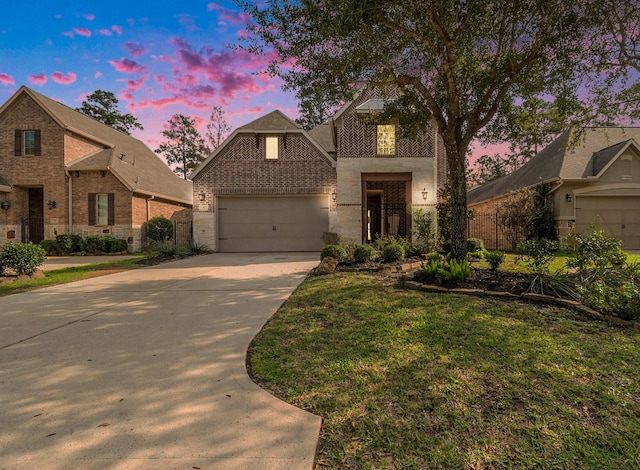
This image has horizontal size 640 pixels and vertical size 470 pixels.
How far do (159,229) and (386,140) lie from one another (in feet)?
39.7

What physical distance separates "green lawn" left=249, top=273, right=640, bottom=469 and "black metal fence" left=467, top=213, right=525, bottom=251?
1220 centimetres

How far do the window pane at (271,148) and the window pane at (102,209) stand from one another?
27.6ft

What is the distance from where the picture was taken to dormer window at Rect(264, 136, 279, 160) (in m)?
15.6

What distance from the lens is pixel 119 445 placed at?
2.01 metres

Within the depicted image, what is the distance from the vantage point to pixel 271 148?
15.7 meters

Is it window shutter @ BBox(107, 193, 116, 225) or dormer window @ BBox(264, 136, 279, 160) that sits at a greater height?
dormer window @ BBox(264, 136, 279, 160)

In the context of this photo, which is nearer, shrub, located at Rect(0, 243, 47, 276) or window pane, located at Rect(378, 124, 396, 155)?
shrub, located at Rect(0, 243, 47, 276)

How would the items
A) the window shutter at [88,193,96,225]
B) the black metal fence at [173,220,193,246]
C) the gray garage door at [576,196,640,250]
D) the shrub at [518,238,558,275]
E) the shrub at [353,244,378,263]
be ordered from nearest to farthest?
the shrub at [518,238,558,275]
the shrub at [353,244,378,263]
the gray garage door at [576,196,640,250]
the window shutter at [88,193,96,225]
the black metal fence at [173,220,193,246]

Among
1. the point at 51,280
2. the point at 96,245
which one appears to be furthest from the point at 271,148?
the point at 51,280

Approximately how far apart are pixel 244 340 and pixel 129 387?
1.24m

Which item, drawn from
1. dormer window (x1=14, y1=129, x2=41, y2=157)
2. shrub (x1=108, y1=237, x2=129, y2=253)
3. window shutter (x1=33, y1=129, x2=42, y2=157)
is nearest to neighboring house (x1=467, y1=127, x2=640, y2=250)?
shrub (x1=108, y1=237, x2=129, y2=253)

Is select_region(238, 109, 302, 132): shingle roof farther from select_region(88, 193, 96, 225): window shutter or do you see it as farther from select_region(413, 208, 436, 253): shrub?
select_region(88, 193, 96, 225): window shutter

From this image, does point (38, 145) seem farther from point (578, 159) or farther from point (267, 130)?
point (578, 159)

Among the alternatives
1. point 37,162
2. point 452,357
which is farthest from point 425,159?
point 37,162
